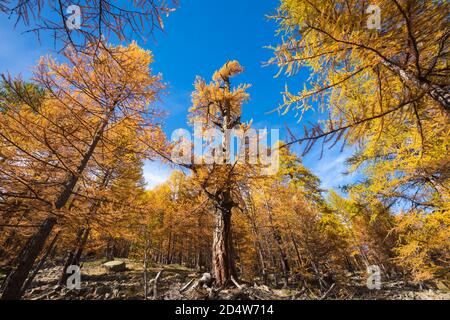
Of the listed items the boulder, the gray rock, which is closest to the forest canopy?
the gray rock

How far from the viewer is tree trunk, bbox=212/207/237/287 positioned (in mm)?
4981

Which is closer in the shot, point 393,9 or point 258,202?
point 393,9

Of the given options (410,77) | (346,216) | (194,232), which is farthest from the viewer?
(346,216)

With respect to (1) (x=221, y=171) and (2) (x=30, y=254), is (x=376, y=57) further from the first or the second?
(2) (x=30, y=254)

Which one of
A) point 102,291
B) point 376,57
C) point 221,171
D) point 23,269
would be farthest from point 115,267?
point 376,57

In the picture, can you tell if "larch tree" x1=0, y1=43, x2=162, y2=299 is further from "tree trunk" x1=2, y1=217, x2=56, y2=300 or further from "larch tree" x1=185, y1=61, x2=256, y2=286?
"larch tree" x1=185, y1=61, x2=256, y2=286

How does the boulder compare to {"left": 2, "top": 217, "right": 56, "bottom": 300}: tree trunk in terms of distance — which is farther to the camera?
the boulder

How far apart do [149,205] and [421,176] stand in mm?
7691

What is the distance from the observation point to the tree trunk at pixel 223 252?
16.3 ft

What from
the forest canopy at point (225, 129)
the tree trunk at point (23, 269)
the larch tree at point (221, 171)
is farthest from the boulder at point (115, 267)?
the larch tree at point (221, 171)

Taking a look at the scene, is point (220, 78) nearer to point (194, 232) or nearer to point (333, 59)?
point (333, 59)

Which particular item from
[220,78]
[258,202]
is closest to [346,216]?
[258,202]

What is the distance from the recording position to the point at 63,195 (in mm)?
5043

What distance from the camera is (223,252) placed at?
5.32 meters
